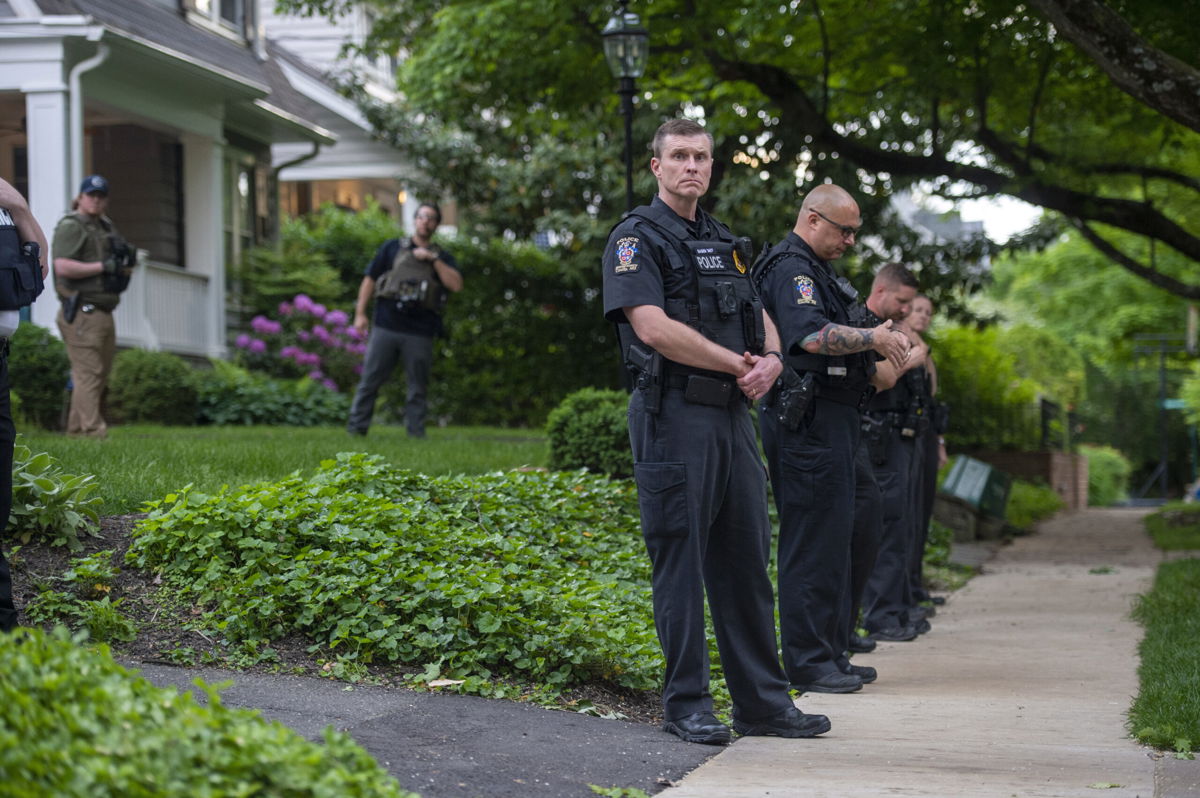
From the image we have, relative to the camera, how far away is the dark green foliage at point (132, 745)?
2.96 m

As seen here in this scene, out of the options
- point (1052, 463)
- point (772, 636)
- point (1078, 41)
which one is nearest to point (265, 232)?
point (1052, 463)

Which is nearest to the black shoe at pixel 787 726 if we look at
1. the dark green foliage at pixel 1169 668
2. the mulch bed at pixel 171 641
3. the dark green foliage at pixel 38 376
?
the mulch bed at pixel 171 641

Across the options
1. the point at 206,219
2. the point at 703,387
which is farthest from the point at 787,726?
the point at 206,219

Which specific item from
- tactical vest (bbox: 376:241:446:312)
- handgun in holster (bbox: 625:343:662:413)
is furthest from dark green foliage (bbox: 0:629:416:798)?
tactical vest (bbox: 376:241:446:312)

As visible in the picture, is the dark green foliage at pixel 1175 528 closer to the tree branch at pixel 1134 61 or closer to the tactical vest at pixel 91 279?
the tree branch at pixel 1134 61

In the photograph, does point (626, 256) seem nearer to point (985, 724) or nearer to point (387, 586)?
point (387, 586)

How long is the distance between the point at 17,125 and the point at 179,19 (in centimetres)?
320

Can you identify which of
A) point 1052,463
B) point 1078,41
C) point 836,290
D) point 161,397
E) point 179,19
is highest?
point 179,19

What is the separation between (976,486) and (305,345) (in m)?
9.34

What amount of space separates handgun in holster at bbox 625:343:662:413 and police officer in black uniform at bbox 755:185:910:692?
1164 mm

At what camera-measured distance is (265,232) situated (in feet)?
74.1

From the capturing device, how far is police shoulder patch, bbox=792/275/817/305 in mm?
6227

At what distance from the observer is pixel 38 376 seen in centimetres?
1444

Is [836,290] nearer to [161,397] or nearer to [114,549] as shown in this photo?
[114,549]
